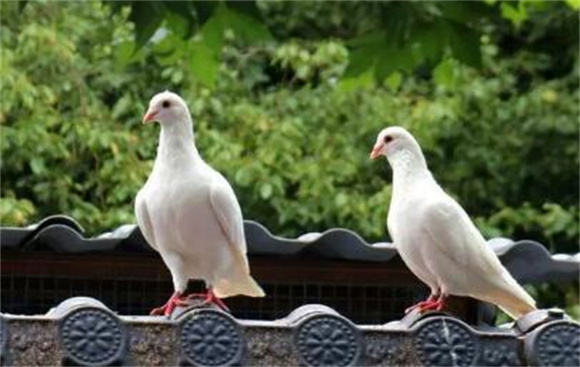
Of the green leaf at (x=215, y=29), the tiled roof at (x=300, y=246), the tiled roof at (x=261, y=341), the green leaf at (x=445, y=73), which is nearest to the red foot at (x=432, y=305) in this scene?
the tiled roof at (x=261, y=341)

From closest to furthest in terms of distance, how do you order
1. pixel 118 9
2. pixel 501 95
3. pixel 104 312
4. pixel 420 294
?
1. pixel 104 312
2. pixel 118 9
3. pixel 420 294
4. pixel 501 95

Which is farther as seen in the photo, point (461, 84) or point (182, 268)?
point (461, 84)

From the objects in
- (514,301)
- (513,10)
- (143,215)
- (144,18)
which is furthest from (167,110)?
(513,10)

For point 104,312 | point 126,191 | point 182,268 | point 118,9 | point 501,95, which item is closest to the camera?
point 104,312

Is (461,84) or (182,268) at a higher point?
(461,84)

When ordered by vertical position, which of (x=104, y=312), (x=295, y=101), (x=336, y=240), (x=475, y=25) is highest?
(x=295, y=101)

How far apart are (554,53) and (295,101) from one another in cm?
188

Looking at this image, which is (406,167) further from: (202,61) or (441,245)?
(202,61)

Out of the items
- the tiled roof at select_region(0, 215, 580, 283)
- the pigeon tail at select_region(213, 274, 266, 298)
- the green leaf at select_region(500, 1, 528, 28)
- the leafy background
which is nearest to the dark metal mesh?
the tiled roof at select_region(0, 215, 580, 283)

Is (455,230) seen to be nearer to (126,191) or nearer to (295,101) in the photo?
(126,191)

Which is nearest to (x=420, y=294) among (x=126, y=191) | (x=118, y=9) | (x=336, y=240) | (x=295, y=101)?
(x=336, y=240)

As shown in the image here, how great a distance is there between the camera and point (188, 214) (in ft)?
11.0

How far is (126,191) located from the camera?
26.2ft

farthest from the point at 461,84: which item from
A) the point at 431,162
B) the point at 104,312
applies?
the point at 104,312
